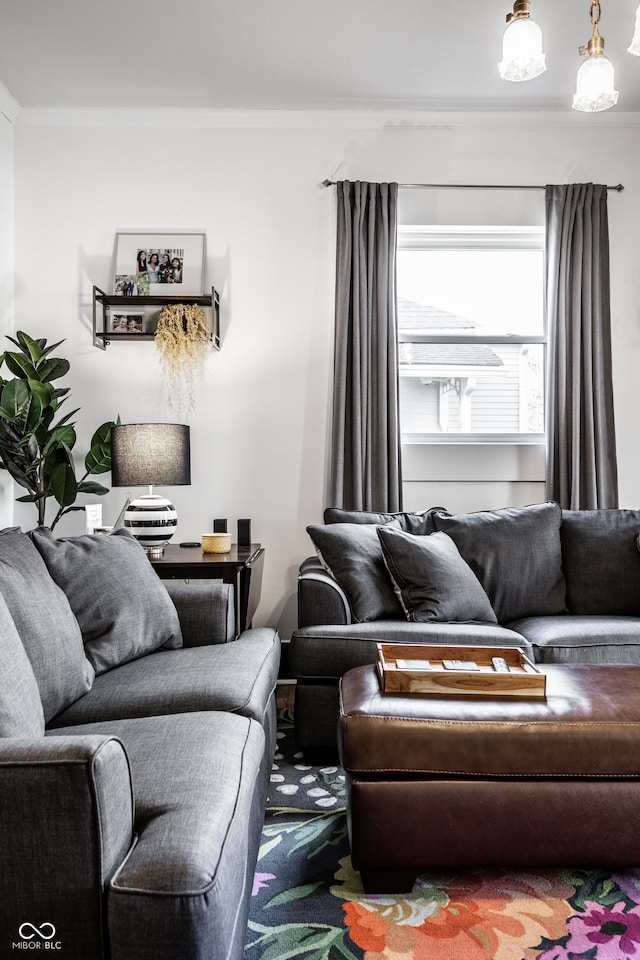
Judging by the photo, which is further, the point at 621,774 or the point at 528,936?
the point at 621,774

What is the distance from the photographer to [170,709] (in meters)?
1.78

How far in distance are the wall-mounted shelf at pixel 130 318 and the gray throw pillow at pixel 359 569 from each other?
4.21ft

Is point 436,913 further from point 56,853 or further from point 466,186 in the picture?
point 466,186

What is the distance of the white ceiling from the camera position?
113 inches

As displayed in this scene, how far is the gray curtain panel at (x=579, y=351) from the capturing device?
349 centimetres

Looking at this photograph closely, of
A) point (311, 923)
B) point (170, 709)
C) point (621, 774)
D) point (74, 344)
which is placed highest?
point (74, 344)

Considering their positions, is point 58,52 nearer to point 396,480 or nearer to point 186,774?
point 396,480

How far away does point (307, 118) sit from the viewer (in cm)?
365

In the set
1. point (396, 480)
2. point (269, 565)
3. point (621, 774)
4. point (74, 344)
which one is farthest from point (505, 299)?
point (621, 774)

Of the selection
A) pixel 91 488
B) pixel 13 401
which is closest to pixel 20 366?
pixel 13 401

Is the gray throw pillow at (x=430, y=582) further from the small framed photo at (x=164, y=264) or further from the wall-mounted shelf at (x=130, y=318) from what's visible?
the small framed photo at (x=164, y=264)

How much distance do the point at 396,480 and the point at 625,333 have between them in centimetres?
141

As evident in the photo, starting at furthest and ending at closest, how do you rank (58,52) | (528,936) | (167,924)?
(58,52) < (528,936) < (167,924)

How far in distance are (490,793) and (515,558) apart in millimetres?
1433
